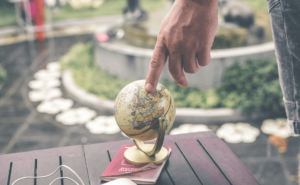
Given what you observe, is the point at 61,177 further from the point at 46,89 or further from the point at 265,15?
the point at 265,15

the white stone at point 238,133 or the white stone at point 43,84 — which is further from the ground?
the white stone at point 43,84

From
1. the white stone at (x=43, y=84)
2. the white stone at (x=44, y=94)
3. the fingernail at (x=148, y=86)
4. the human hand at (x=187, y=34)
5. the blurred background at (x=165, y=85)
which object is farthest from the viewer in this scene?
the white stone at (x=43, y=84)

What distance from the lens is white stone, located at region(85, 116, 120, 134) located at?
3678 millimetres

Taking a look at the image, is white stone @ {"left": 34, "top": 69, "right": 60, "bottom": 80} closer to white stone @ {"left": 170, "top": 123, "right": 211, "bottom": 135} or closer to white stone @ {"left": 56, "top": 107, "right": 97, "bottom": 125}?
white stone @ {"left": 56, "top": 107, "right": 97, "bottom": 125}

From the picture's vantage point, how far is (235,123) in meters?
3.75

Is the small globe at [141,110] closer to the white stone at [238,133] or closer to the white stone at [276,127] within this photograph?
the white stone at [238,133]

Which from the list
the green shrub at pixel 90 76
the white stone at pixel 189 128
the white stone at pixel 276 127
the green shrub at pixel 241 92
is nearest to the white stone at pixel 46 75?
the green shrub at pixel 90 76

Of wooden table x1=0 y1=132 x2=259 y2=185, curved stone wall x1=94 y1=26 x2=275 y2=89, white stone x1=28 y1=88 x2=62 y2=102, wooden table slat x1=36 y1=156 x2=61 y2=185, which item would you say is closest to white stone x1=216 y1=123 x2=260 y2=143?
curved stone wall x1=94 y1=26 x2=275 y2=89

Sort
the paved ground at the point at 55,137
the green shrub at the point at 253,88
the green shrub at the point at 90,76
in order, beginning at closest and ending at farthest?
1. the paved ground at the point at 55,137
2. the green shrub at the point at 253,88
3. the green shrub at the point at 90,76

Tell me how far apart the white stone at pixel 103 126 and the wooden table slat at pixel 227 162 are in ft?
6.54

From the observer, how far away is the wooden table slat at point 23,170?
4.83 feet

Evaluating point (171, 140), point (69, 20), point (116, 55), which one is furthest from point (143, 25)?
point (69, 20)

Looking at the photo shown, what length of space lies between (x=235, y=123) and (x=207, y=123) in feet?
1.11

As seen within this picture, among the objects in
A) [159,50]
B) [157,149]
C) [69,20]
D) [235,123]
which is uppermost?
[69,20]
